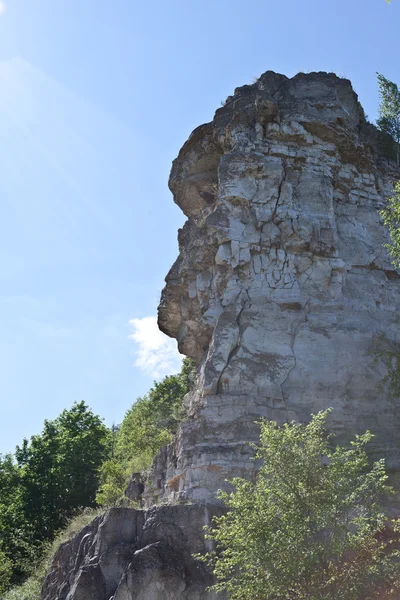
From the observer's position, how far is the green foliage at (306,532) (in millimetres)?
14852

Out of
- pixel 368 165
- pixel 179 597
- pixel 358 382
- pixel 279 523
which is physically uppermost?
pixel 368 165

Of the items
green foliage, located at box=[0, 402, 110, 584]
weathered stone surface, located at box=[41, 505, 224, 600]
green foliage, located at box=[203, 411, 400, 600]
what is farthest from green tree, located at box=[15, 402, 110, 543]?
green foliage, located at box=[203, 411, 400, 600]

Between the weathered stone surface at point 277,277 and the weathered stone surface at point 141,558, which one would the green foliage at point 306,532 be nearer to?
the weathered stone surface at point 141,558

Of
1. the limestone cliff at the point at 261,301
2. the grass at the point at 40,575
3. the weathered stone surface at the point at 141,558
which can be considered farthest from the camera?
the grass at the point at 40,575

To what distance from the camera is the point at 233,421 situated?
2122cm

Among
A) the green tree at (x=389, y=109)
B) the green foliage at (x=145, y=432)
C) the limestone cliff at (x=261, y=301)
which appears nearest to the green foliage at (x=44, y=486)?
the green foliage at (x=145, y=432)

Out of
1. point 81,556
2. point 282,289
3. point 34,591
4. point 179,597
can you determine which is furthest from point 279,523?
point 34,591

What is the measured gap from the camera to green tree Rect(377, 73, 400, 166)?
105 ft

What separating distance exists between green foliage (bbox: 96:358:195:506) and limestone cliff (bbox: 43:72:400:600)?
173 inches

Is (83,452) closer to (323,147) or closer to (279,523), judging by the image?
(323,147)

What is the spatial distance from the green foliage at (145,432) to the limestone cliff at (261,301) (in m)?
4.39

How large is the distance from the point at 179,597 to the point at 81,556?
3.78 meters

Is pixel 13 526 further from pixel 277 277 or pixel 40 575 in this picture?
pixel 277 277

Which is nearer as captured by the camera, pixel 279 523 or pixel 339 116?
pixel 279 523
